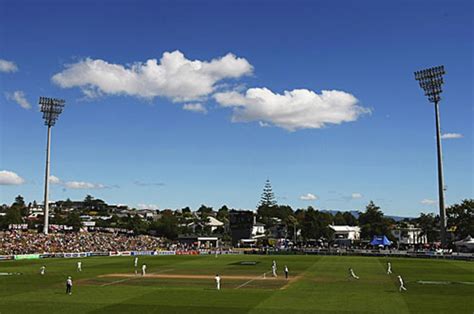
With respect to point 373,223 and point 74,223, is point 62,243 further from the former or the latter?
point 373,223

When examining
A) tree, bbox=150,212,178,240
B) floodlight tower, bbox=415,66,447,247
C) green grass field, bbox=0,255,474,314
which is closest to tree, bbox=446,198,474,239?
floodlight tower, bbox=415,66,447,247

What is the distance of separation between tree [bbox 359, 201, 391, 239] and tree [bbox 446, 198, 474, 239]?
45.5 m

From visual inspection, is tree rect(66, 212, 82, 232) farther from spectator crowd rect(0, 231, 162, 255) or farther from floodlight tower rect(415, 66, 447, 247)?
floodlight tower rect(415, 66, 447, 247)

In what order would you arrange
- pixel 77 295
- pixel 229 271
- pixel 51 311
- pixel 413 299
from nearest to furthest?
pixel 51 311 → pixel 413 299 → pixel 77 295 → pixel 229 271

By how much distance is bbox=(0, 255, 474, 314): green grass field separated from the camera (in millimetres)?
Answer: 32938

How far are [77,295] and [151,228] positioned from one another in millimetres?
142221

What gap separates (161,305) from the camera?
3422cm

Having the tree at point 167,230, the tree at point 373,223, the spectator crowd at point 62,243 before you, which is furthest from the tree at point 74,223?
the tree at point 373,223

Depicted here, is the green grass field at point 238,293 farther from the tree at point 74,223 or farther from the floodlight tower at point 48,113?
the tree at point 74,223

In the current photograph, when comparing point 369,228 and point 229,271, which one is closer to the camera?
point 229,271

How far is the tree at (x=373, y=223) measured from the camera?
170750 mm

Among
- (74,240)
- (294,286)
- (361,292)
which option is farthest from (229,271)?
(74,240)

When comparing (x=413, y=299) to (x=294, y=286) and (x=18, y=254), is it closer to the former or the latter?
(x=294, y=286)

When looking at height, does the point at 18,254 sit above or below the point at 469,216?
below
